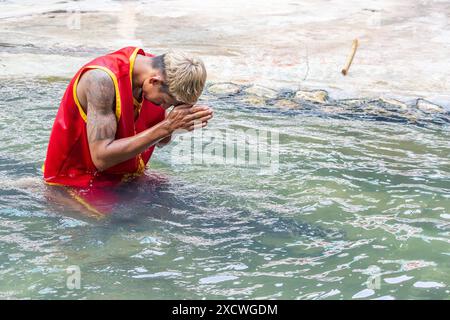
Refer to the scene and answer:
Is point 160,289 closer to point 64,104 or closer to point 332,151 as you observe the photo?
point 64,104

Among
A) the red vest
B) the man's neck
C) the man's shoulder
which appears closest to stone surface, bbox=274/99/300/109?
the red vest

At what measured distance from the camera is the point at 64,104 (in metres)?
4.64

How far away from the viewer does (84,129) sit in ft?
15.2

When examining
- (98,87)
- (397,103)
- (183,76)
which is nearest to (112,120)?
(98,87)

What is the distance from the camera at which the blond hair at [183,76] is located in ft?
14.1

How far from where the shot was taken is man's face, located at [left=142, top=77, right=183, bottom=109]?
14.5 feet

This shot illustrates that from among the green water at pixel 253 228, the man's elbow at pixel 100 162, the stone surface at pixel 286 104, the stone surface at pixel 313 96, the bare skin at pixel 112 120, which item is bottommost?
the green water at pixel 253 228

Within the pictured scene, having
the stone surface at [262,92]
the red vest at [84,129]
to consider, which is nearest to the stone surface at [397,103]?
the stone surface at [262,92]

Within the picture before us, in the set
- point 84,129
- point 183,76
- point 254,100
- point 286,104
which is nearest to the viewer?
point 183,76

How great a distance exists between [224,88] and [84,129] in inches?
140

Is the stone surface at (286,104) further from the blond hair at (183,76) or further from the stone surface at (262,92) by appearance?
the blond hair at (183,76)

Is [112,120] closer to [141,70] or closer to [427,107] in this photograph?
[141,70]
